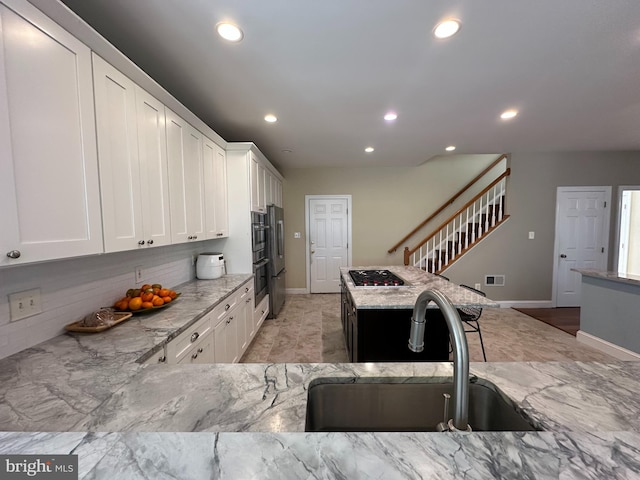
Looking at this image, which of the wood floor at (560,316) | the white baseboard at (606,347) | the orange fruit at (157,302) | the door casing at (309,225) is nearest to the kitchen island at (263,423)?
the orange fruit at (157,302)

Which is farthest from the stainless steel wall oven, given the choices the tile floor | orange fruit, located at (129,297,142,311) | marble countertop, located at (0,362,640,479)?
marble countertop, located at (0,362,640,479)

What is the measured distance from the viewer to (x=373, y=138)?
3432 mm

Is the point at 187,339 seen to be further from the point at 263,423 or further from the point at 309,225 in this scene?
the point at 309,225

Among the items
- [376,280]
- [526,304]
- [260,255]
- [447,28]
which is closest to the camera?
[447,28]

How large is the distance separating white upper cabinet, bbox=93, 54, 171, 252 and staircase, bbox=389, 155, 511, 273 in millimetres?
4022

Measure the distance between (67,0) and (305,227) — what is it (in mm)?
4131

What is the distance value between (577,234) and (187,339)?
584cm

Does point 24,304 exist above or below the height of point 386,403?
above

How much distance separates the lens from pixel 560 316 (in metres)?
3.89

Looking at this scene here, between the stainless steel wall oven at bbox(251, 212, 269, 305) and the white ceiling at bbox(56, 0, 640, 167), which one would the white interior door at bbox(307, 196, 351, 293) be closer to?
the stainless steel wall oven at bbox(251, 212, 269, 305)

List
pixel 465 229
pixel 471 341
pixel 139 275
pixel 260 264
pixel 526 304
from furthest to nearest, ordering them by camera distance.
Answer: pixel 465 229
pixel 526 304
pixel 260 264
pixel 471 341
pixel 139 275

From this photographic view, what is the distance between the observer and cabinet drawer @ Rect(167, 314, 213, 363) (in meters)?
1.40

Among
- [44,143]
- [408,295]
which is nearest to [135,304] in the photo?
[44,143]

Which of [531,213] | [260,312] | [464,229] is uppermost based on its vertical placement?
[531,213]
